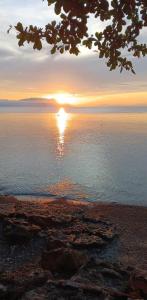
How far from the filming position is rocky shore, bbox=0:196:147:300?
10.9m

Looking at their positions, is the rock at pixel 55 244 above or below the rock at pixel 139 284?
above

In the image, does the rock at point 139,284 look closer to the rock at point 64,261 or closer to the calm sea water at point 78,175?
the rock at point 64,261

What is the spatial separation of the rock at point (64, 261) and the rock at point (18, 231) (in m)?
3.19

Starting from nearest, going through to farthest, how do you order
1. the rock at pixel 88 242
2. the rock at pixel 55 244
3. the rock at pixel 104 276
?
the rock at pixel 104 276 → the rock at pixel 55 244 → the rock at pixel 88 242

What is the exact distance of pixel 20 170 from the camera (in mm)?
46469

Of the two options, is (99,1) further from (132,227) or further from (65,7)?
(132,227)

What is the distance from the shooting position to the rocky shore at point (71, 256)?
10.9 m

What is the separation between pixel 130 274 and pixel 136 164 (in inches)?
1578

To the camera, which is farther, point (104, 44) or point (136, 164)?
point (136, 164)

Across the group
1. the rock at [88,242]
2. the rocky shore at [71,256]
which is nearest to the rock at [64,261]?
the rocky shore at [71,256]

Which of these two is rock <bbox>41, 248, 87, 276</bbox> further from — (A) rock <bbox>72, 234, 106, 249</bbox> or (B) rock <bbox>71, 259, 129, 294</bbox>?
(A) rock <bbox>72, 234, 106, 249</bbox>

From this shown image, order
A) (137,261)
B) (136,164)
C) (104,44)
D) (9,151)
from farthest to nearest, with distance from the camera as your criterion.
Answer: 1. (9,151)
2. (136,164)
3. (137,261)
4. (104,44)

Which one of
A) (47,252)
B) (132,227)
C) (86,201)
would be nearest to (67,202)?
(86,201)

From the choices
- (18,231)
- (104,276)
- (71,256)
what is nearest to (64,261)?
(71,256)
